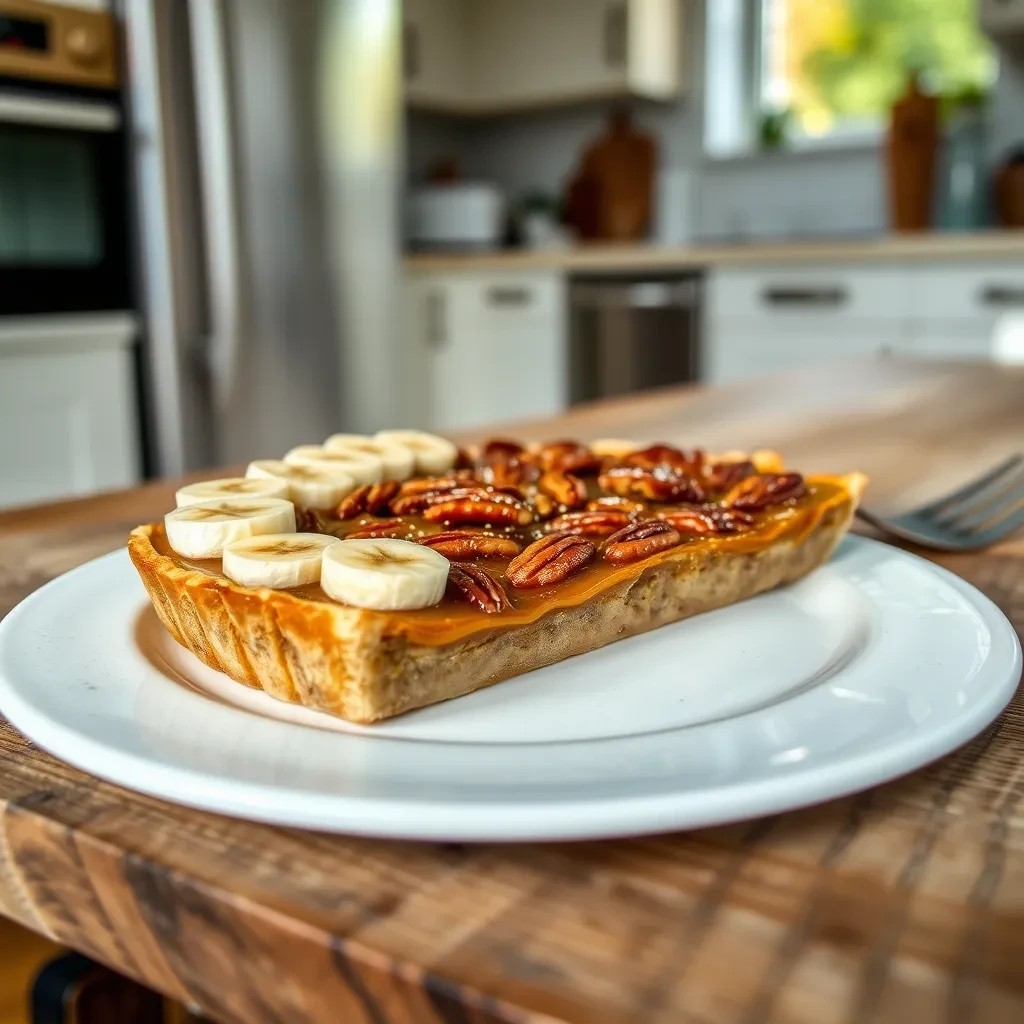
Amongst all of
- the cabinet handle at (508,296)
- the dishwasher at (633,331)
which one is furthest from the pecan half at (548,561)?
the cabinet handle at (508,296)

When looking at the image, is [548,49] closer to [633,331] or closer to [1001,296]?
[633,331]

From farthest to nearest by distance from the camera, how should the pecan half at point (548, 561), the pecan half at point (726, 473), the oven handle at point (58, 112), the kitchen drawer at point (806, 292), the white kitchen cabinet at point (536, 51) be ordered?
the white kitchen cabinet at point (536, 51), the kitchen drawer at point (806, 292), the oven handle at point (58, 112), the pecan half at point (726, 473), the pecan half at point (548, 561)

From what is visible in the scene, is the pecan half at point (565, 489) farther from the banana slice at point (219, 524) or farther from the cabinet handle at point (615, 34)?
the cabinet handle at point (615, 34)

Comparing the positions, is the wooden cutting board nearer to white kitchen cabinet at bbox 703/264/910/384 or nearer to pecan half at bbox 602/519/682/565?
white kitchen cabinet at bbox 703/264/910/384

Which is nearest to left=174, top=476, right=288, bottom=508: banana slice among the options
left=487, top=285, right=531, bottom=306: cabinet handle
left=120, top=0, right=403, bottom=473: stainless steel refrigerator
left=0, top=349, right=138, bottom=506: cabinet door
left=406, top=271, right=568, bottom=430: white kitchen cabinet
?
left=0, top=349, right=138, bottom=506: cabinet door

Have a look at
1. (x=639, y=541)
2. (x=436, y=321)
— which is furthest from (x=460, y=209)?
(x=639, y=541)

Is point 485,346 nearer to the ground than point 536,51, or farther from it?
nearer to the ground
